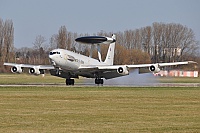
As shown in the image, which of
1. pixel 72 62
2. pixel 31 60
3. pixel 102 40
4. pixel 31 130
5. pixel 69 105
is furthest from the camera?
pixel 31 60

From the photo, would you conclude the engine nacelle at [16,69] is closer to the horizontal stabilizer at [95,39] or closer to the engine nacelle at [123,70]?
the horizontal stabilizer at [95,39]

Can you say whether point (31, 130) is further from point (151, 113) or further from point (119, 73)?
point (119, 73)

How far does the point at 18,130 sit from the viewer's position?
24.3m

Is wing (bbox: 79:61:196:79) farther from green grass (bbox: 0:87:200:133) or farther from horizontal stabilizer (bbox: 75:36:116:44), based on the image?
green grass (bbox: 0:87:200:133)

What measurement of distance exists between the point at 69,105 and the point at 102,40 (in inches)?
2020

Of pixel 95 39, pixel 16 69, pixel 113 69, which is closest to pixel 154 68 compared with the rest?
pixel 113 69

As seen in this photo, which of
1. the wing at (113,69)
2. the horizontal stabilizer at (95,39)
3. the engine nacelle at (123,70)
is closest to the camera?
the engine nacelle at (123,70)

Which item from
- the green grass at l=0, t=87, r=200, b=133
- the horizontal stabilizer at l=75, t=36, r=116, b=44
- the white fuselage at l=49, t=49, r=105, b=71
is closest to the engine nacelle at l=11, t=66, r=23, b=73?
the white fuselage at l=49, t=49, r=105, b=71

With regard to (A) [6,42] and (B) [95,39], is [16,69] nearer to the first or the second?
(B) [95,39]

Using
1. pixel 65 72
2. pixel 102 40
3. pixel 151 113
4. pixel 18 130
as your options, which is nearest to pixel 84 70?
pixel 65 72

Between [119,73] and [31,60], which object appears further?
[31,60]

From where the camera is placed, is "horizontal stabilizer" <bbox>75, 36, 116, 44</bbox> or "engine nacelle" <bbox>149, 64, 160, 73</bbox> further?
"horizontal stabilizer" <bbox>75, 36, 116, 44</bbox>

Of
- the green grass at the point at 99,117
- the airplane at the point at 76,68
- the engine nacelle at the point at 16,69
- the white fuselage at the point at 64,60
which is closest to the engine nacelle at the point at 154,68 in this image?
the airplane at the point at 76,68

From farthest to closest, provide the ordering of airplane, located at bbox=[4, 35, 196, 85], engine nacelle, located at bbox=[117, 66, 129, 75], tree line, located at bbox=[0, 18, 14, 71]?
1. tree line, located at bbox=[0, 18, 14, 71]
2. engine nacelle, located at bbox=[117, 66, 129, 75]
3. airplane, located at bbox=[4, 35, 196, 85]
